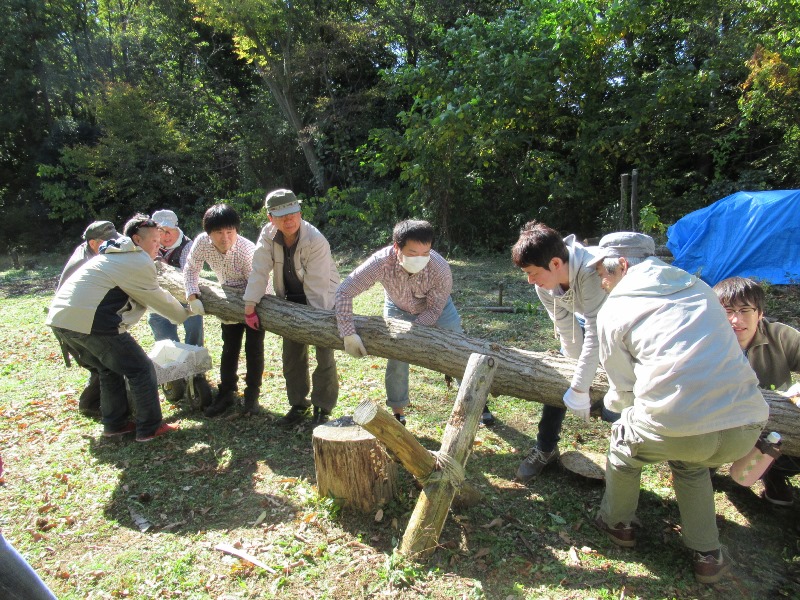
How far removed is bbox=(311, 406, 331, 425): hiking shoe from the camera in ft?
14.5

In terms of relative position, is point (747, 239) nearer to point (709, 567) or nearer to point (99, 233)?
point (709, 567)

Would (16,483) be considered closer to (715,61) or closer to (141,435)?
(141,435)

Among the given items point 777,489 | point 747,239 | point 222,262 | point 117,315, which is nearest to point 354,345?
point 222,262

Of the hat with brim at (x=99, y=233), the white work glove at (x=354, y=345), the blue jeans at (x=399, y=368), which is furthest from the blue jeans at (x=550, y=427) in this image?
the hat with brim at (x=99, y=233)

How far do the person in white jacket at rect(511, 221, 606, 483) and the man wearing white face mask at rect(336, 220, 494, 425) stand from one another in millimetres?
728

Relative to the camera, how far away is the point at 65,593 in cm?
274

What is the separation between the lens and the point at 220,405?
4.71m

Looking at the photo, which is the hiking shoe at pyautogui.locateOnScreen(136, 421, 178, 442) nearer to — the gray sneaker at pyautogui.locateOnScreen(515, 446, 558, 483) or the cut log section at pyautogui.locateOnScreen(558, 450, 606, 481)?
the gray sneaker at pyautogui.locateOnScreen(515, 446, 558, 483)

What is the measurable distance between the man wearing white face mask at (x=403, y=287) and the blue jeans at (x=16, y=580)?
2.17 m

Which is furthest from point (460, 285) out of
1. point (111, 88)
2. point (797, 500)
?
point (111, 88)

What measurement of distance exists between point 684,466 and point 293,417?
2864 mm

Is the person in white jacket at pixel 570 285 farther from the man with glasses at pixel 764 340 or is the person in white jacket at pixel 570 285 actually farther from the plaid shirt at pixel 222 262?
the plaid shirt at pixel 222 262

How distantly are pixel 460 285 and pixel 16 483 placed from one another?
721 cm

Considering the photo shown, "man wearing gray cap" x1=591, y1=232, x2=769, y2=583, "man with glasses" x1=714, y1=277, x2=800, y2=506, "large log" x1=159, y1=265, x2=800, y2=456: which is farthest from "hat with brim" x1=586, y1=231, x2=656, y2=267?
"large log" x1=159, y1=265, x2=800, y2=456
